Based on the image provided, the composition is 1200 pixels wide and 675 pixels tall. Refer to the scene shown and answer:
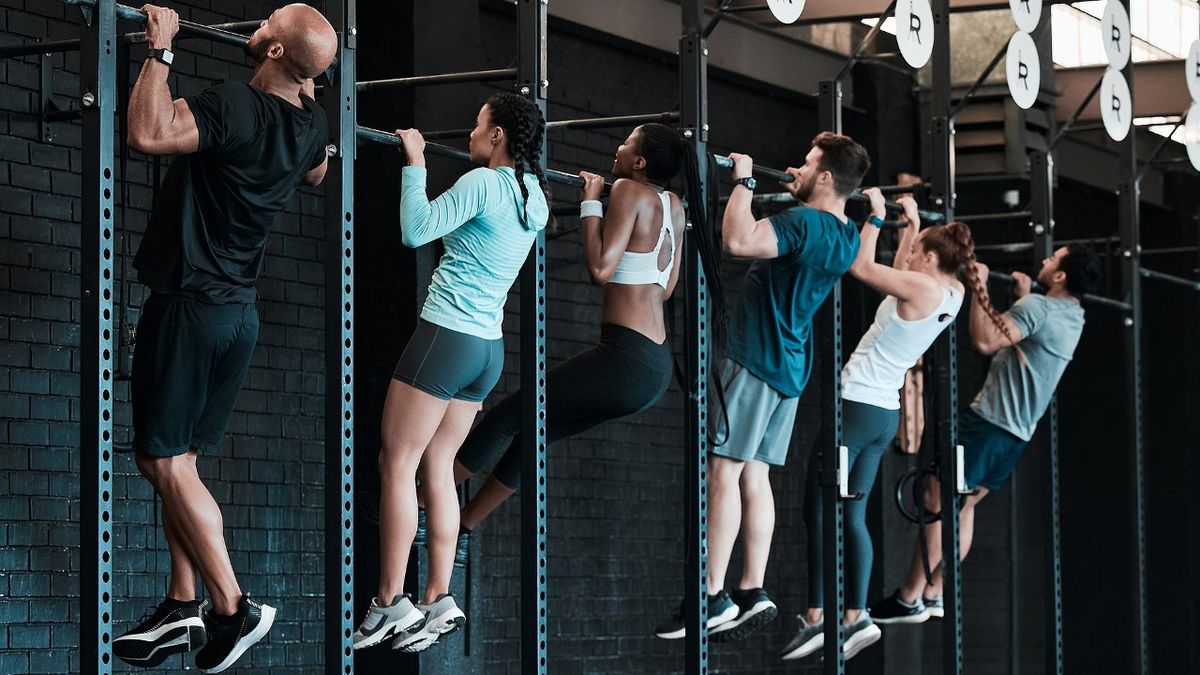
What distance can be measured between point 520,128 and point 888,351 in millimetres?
2469

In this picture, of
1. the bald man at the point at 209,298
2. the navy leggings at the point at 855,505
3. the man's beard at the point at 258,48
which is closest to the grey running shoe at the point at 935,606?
the navy leggings at the point at 855,505

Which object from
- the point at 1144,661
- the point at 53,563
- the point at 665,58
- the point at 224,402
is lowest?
the point at 1144,661

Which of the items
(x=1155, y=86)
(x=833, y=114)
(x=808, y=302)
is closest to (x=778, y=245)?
(x=808, y=302)

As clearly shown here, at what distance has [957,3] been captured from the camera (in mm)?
9594

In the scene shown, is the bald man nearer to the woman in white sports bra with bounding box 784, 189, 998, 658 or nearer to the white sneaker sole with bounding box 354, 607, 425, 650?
the white sneaker sole with bounding box 354, 607, 425, 650

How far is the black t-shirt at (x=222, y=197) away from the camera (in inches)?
186

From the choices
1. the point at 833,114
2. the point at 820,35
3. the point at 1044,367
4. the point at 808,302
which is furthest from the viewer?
the point at 820,35

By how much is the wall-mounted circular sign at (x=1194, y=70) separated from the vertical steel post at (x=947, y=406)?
2.22 meters

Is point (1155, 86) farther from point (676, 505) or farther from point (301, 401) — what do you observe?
point (301, 401)

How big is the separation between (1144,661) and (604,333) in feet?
15.1

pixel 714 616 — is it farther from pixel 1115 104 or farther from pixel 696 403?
pixel 1115 104

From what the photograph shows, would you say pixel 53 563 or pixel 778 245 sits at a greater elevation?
pixel 778 245

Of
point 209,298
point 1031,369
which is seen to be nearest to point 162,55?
point 209,298

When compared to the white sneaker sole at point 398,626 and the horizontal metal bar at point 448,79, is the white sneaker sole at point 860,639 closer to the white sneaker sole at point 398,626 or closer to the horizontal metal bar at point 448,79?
the white sneaker sole at point 398,626
